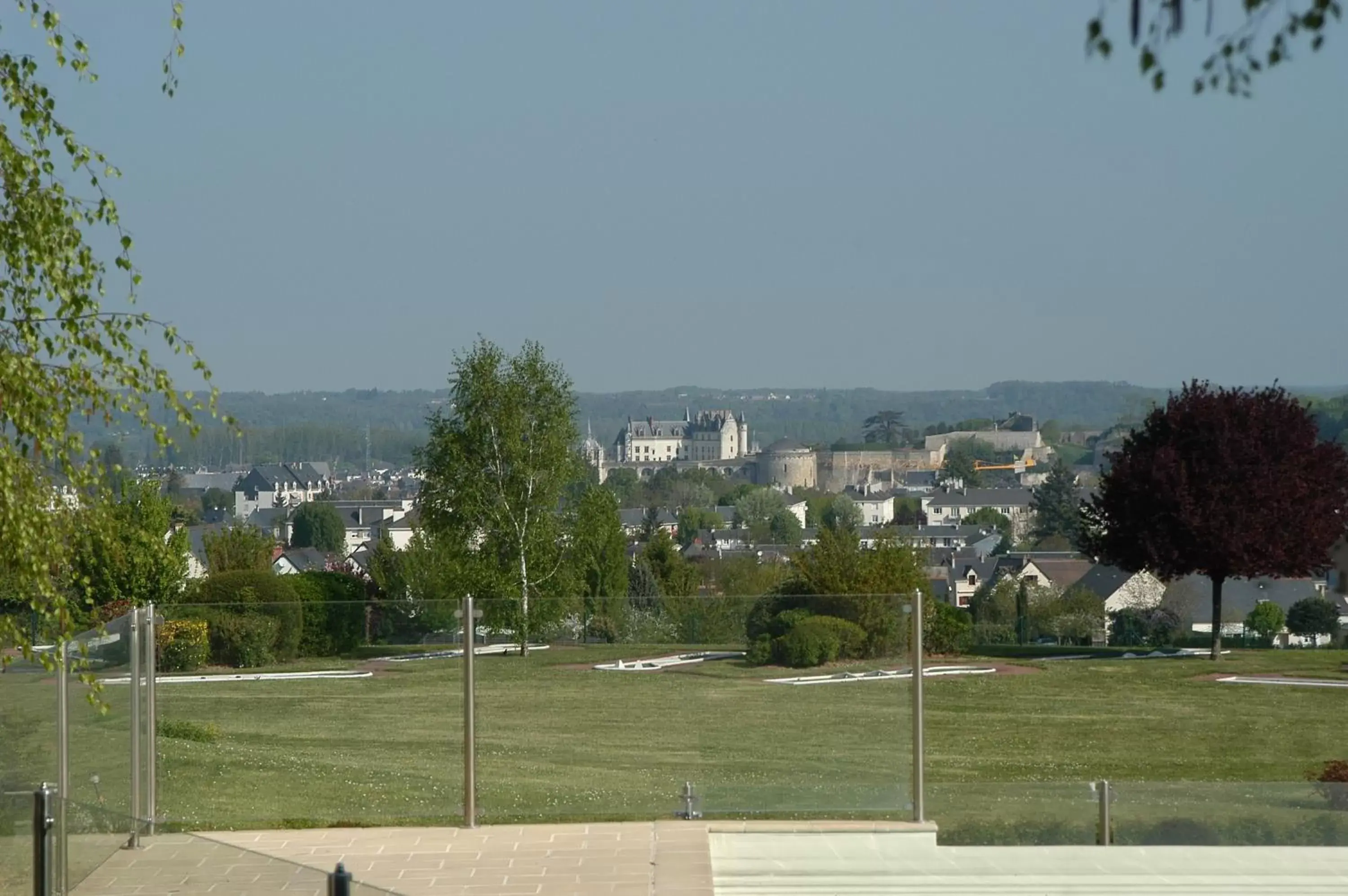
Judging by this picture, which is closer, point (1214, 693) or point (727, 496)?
point (1214, 693)

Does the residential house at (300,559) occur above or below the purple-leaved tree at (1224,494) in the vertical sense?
below

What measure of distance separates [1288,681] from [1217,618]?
7678 mm

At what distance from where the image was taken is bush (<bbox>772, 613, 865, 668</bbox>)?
877 centimetres

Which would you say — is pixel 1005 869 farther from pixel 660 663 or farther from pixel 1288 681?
pixel 1288 681

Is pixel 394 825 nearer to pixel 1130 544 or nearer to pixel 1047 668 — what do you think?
pixel 1047 668

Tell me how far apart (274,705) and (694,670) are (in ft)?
7.28

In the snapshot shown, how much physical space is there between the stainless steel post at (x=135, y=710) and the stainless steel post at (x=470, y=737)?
64.9 inches

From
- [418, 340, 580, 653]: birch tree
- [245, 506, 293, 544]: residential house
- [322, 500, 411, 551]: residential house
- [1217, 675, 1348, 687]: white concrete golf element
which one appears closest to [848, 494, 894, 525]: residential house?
[322, 500, 411, 551]: residential house

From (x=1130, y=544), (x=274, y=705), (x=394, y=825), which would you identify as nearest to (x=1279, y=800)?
(x=394, y=825)

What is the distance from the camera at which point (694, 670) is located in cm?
890

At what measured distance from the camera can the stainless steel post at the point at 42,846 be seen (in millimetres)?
5457

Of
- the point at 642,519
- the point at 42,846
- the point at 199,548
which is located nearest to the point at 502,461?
the point at 42,846

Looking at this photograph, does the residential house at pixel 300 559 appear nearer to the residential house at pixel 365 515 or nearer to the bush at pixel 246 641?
the residential house at pixel 365 515

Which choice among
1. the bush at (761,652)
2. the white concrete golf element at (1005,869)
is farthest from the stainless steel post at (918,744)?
the bush at (761,652)
